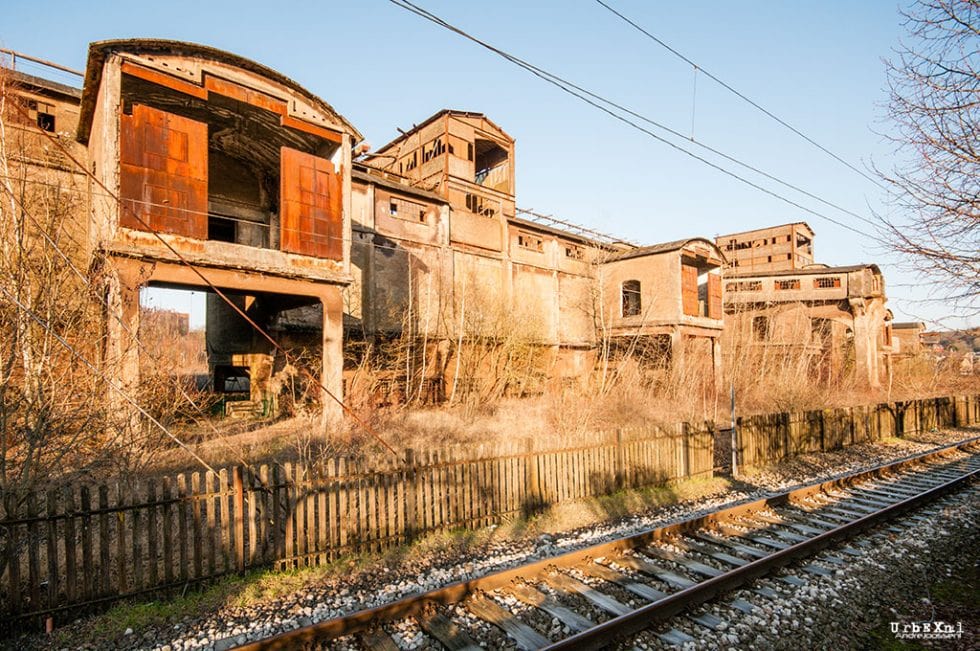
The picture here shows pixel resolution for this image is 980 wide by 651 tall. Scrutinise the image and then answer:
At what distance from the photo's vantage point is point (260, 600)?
5.26 metres

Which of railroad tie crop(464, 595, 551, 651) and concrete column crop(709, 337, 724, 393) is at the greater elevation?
concrete column crop(709, 337, 724, 393)

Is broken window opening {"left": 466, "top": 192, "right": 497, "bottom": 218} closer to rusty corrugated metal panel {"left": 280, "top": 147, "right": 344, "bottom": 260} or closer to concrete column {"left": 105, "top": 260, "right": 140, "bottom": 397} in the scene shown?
rusty corrugated metal panel {"left": 280, "top": 147, "right": 344, "bottom": 260}

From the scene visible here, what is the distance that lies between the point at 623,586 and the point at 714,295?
2377cm

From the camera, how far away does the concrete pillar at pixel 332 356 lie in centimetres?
1176

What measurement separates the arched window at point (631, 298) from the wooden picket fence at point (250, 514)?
678 inches

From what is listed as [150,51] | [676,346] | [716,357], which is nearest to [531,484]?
[150,51]

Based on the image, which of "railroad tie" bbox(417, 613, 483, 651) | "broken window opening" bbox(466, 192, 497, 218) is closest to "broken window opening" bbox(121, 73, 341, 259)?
"railroad tie" bbox(417, 613, 483, 651)

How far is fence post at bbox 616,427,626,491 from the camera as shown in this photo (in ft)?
30.3

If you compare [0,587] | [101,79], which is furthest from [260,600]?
[101,79]

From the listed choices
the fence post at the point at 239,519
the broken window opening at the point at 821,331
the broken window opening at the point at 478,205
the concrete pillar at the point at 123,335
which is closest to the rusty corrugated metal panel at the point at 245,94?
the concrete pillar at the point at 123,335

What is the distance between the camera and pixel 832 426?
1388 centimetres

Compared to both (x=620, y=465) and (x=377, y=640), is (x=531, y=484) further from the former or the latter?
(x=377, y=640)

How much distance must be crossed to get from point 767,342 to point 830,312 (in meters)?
6.65

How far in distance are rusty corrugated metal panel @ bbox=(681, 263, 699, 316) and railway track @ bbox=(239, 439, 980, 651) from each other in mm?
15629
